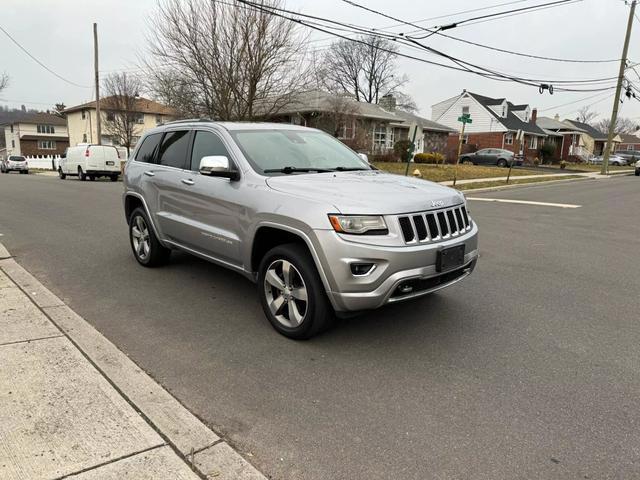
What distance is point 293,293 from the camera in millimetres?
3928

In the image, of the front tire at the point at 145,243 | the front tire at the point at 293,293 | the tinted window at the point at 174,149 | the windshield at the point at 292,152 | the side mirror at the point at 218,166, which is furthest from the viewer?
the front tire at the point at 145,243

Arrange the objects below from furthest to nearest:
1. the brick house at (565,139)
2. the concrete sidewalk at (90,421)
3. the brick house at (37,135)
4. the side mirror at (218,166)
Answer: the brick house at (37,135)
the brick house at (565,139)
the side mirror at (218,166)
the concrete sidewalk at (90,421)

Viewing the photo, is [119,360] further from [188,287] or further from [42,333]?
[188,287]

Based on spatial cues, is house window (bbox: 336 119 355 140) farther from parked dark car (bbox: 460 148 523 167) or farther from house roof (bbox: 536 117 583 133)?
house roof (bbox: 536 117 583 133)

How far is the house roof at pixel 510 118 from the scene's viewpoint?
4944cm

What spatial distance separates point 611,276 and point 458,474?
480 centimetres

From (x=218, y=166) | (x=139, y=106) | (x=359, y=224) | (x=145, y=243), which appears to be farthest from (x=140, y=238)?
(x=139, y=106)

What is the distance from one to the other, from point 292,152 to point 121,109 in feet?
152

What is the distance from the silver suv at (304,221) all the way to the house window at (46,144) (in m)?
75.6

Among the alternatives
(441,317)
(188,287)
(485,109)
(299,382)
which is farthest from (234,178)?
(485,109)

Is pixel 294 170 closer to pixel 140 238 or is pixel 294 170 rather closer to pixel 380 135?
pixel 140 238

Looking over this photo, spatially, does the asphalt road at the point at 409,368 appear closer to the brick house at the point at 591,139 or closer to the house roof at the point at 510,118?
the house roof at the point at 510,118

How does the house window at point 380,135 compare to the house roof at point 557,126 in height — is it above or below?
below

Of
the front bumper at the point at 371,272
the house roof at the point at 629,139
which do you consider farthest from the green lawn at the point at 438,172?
the house roof at the point at 629,139
